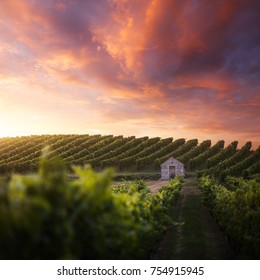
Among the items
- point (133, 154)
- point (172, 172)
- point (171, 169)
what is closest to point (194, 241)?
point (172, 172)

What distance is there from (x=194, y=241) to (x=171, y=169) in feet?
198

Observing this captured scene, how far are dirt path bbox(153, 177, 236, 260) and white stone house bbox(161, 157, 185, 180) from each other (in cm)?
4711

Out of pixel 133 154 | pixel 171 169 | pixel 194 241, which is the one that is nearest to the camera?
pixel 194 241

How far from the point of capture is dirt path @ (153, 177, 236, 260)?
20.2 m

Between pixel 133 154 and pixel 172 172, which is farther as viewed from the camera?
pixel 133 154

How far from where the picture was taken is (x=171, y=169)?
83.7m

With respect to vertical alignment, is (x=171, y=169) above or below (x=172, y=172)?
above

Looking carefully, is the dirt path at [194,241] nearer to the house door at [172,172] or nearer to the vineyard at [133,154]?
the vineyard at [133,154]

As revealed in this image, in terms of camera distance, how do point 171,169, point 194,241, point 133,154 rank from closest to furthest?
point 194,241, point 171,169, point 133,154

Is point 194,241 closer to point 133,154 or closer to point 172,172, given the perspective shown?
point 172,172

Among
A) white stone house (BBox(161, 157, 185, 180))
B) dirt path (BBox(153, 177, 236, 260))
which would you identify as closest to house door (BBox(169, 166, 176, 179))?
white stone house (BBox(161, 157, 185, 180))

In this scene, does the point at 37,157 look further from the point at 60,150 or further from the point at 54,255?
the point at 54,255

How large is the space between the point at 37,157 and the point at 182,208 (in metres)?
66.3
